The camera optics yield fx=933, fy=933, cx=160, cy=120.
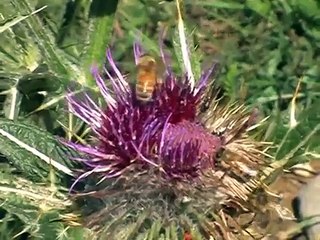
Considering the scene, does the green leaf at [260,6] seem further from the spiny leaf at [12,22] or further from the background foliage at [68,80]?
the spiny leaf at [12,22]

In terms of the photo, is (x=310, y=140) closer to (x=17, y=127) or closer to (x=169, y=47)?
(x=17, y=127)

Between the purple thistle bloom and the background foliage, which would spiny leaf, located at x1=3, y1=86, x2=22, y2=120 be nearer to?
the background foliage

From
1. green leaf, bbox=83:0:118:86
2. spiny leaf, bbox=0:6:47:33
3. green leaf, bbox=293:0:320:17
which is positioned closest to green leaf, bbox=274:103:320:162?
green leaf, bbox=83:0:118:86

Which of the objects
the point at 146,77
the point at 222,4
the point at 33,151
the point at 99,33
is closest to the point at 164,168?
the point at 146,77

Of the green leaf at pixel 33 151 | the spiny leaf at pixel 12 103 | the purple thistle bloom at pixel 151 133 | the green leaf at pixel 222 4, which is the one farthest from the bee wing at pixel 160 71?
the green leaf at pixel 222 4

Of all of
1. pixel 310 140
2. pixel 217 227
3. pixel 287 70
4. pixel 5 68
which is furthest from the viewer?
pixel 287 70

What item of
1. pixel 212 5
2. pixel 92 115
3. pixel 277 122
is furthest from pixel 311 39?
pixel 92 115

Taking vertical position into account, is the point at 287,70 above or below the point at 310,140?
A: below
